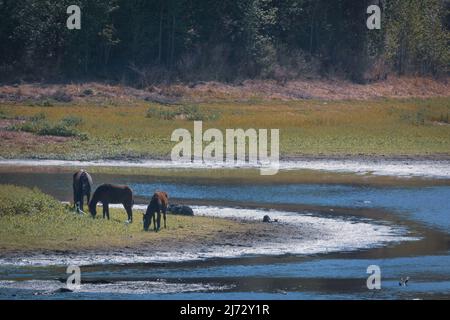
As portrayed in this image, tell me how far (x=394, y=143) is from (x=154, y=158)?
32.7 feet

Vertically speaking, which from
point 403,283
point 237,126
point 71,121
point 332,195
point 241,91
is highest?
point 241,91

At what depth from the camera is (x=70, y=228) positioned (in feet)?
83.9

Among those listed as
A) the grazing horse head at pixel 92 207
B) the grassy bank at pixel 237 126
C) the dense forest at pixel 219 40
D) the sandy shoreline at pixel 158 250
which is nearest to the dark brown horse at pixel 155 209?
the sandy shoreline at pixel 158 250

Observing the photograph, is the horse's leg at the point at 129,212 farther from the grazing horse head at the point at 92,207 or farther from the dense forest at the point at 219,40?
the dense forest at the point at 219,40

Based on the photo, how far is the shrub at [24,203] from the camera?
2669cm

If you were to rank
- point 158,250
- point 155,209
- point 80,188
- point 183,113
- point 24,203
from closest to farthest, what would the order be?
1. point 158,250
2. point 155,209
3. point 24,203
4. point 80,188
5. point 183,113

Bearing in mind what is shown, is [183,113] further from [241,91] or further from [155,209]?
[155,209]

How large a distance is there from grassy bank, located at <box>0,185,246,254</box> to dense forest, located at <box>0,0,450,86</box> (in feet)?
109

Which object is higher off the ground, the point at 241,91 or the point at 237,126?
the point at 241,91

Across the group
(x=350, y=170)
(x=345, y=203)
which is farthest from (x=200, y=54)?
(x=345, y=203)

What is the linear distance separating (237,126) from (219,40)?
65.9 feet

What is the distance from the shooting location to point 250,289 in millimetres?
21578

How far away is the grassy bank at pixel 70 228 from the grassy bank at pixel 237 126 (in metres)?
14.6

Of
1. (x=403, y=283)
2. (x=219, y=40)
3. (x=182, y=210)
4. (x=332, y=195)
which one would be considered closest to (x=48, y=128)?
(x=332, y=195)
